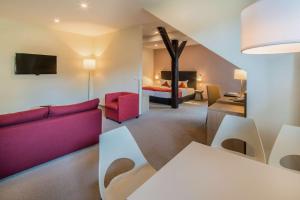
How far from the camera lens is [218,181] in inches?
37.8

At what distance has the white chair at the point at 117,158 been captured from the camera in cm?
124

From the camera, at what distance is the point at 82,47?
6234 millimetres

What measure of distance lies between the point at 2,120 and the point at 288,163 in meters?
3.46

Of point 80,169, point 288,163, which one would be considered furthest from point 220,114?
point 80,169

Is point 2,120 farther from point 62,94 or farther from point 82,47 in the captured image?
point 82,47

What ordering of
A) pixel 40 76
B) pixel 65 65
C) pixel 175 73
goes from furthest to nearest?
pixel 175 73 → pixel 65 65 → pixel 40 76

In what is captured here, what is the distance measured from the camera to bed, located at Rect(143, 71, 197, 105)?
22.4ft

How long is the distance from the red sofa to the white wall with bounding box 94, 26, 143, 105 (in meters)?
2.44

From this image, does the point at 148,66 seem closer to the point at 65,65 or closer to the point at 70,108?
the point at 65,65

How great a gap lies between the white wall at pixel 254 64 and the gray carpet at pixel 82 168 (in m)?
1.38

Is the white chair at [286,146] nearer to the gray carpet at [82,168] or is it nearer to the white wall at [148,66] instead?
the gray carpet at [82,168]

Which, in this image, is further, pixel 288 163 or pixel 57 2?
pixel 57 2

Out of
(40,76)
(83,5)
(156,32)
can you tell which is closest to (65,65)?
(40,76)

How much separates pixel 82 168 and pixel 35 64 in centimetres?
407
